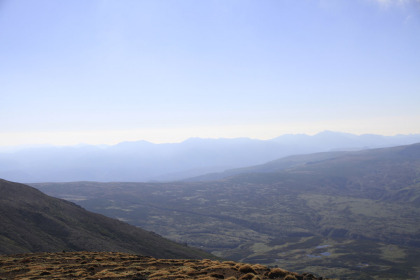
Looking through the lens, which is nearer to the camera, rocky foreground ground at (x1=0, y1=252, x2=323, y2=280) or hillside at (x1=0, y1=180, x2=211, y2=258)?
rocky foreground ground at (x1=0, y1=252, x2=323, y2=280)

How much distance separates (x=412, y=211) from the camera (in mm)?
191500

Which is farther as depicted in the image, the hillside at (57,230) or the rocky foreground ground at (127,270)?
the hillside at (57,230)

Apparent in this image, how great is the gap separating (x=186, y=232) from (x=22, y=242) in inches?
4635

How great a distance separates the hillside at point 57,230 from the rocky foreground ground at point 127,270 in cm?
1878

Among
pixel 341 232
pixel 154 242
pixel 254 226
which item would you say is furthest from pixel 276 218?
pixel 154 242

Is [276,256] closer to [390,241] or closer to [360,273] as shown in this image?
[360,273]

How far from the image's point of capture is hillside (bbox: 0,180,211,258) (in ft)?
162

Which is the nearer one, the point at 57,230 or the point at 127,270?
the point at 127,270

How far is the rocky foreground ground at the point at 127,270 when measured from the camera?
21.1 metres

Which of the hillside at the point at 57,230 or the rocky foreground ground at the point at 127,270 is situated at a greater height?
the rocky foreground ground at the point at 127,270

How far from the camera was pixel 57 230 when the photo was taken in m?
58.6

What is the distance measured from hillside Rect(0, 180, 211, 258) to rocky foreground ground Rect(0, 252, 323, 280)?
61.6ft

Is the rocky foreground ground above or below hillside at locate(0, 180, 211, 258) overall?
above

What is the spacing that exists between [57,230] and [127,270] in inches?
1704
